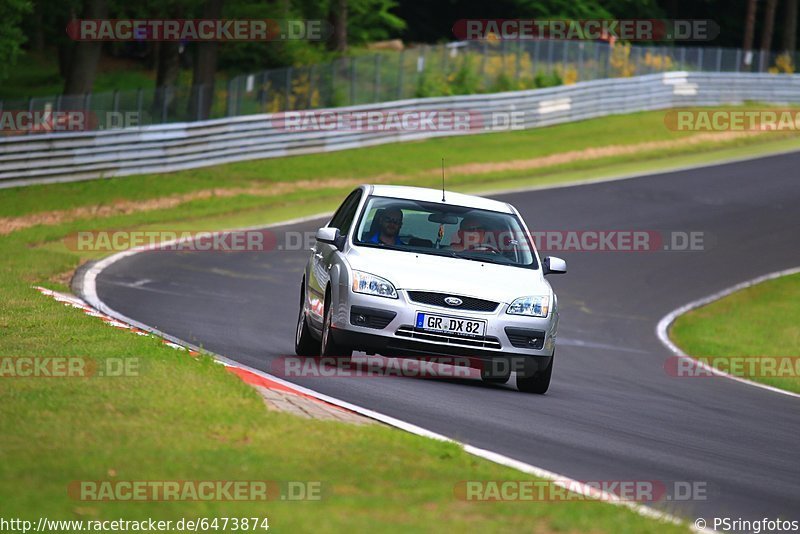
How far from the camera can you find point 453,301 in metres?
11.1

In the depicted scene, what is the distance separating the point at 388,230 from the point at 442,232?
49cm

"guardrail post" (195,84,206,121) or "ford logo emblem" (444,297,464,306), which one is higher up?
"guardrail post" (195,84,206,121)

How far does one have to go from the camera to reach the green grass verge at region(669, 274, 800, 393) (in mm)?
17391

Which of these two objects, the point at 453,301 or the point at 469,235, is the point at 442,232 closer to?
the point at 469,235

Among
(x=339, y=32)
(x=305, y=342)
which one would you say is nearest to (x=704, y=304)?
(x=305, y=342)

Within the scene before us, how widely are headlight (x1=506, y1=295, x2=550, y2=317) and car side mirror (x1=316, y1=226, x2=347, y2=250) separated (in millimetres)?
1660

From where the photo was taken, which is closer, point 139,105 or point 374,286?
point 374,286

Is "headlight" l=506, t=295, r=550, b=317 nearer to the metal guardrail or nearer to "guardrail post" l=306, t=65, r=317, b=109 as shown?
the metal guardrail

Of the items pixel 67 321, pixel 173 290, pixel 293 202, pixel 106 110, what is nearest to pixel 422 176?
pixel 293 202

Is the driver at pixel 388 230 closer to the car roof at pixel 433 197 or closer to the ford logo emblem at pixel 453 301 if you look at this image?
the car roof at pixel 433 197

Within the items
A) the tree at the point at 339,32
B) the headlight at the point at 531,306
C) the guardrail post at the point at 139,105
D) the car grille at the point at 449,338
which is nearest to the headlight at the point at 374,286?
the car grille at the point at 449,338

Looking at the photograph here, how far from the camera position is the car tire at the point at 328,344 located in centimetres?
1129

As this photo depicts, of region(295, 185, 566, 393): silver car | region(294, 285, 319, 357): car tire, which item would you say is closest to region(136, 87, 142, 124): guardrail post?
→ region(294, 285, 319, 357): car tire

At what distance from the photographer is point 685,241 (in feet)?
84.5
